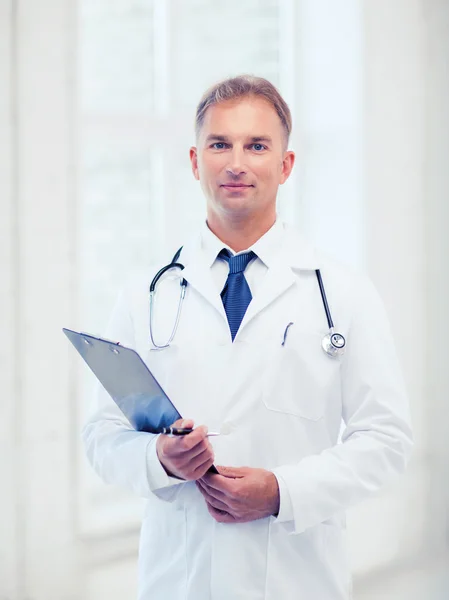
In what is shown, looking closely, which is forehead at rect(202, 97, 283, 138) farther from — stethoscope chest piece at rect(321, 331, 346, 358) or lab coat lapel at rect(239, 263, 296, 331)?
stethoscope chest piece at rect(321, 331, 346, 358)

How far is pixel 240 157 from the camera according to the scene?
4.42 feet

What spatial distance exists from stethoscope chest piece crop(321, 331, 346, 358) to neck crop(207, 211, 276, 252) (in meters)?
0.27

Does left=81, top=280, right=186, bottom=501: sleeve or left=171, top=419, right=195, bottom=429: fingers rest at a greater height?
left=171, top=419, right=195, bottom=429: fingers

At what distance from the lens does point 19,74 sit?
72.1 inches

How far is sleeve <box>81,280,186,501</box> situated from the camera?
1.25 m

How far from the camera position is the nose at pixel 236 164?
1.33 meters

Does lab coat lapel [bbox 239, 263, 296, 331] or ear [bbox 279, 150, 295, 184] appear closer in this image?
lab coat lapel [bbox 239, 263, 296, 331]

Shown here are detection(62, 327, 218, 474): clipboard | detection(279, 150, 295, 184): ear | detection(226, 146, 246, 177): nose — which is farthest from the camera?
detection(279, 150, 295, 184): ear

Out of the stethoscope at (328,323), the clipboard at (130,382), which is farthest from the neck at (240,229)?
the clipboard at (130,382)

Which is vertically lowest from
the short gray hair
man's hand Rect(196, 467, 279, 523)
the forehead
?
man's hand Rect(196, 467, 279, 523)

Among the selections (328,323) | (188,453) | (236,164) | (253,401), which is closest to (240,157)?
(236,164)

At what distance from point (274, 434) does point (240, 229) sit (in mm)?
417

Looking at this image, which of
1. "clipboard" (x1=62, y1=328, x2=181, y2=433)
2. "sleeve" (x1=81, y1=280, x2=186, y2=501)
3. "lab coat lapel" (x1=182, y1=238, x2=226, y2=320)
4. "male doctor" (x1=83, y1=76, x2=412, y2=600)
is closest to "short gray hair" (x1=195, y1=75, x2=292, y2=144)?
"male doctor" (x1=83, y1=76, x2=412, y2=600)

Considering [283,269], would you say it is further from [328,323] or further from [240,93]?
[240,93]
